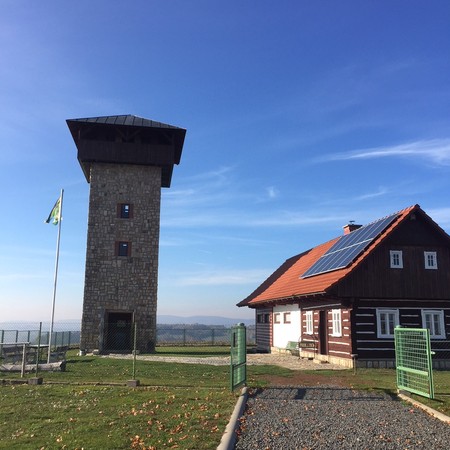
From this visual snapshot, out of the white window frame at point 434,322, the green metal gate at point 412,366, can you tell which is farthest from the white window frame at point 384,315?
the green metal gate at point 412,366

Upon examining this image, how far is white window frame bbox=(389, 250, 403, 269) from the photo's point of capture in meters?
21.5

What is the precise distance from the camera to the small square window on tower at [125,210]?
3075 cm

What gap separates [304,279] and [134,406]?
696 inches

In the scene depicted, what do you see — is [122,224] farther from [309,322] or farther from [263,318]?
[309,322]

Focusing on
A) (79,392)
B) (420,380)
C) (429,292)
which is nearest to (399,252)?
(429,292)

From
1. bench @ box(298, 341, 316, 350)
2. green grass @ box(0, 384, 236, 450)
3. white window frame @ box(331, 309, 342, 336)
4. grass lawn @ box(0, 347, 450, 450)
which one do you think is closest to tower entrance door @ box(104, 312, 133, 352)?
bench @ box(298, 341, 316, 350)

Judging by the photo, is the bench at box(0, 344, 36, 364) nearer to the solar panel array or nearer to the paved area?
the paved area

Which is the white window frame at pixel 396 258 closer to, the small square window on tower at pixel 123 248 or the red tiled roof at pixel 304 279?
the red tiled roof at pixel 304 279

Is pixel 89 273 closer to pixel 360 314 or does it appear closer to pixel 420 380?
pixel 360 314

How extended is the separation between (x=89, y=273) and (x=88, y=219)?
3531mm

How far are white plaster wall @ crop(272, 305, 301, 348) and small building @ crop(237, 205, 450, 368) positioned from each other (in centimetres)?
256

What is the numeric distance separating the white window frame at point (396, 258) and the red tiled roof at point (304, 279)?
93 cm

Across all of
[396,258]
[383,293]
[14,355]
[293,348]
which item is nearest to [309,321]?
[293,348]

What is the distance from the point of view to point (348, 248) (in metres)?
23.9
